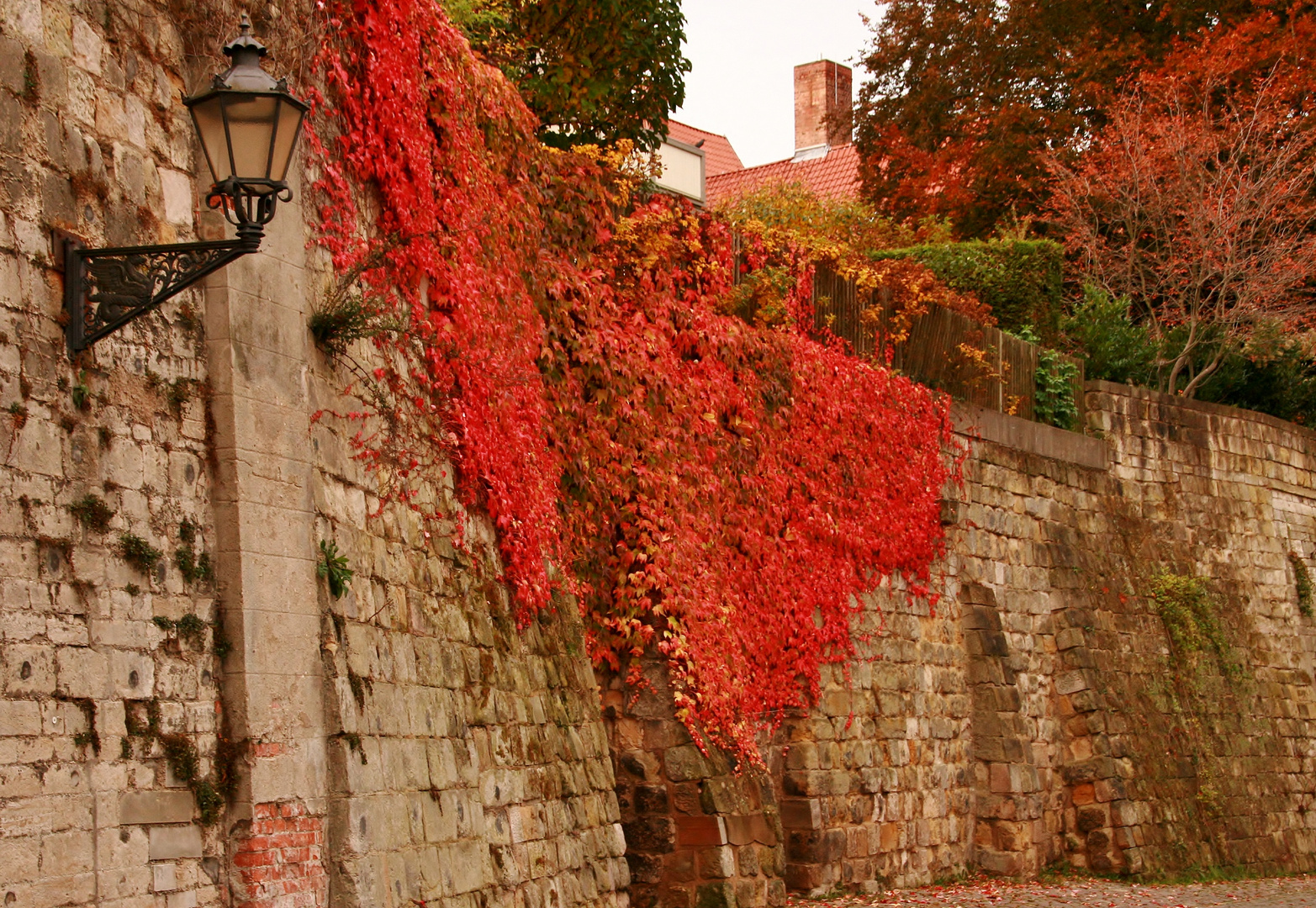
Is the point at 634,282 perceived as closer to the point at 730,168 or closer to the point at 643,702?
the point at 643,702

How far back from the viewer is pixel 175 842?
20.1 ft

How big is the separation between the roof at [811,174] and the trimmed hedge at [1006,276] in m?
13.7

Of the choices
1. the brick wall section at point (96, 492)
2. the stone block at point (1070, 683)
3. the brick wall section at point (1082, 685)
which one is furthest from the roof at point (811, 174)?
the brick wall section at point (96, 492)

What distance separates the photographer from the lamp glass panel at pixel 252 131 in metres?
5.95

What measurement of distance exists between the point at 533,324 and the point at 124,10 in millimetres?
3974

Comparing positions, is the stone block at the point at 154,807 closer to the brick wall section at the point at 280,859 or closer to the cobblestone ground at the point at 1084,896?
the brick wall section at the point at 280,859

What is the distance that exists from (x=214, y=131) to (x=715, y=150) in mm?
33024

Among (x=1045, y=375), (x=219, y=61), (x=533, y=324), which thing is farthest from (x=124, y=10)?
(x=1045, y=375)

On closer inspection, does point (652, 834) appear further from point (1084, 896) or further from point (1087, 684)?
point (1087, 684)

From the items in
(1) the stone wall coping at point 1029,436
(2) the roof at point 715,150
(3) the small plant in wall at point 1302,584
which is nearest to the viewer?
(1) the stone wall coping at point 1029,436

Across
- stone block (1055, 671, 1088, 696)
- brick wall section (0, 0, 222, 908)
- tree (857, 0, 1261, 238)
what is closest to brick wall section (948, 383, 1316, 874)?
stone block (1055, 671, 1088, 696)

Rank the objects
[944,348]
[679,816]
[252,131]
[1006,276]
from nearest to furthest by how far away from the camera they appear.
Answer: [252,131]
[679,816]
[944,348]
[1006,276]

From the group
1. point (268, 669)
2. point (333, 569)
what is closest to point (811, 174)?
point (333, 569)

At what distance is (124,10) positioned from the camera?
21.5 ft
